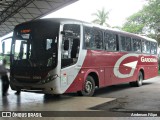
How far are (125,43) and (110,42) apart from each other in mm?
1751

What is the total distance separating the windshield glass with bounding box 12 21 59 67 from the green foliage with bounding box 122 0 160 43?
26.3 m

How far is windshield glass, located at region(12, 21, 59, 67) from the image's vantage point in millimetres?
9711

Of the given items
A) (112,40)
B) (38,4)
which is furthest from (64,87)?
(38,4)

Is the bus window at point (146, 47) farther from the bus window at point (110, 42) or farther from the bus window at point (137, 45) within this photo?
the bus window at point (110, 42)

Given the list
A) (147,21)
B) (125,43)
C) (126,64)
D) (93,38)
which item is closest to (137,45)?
(125,43)

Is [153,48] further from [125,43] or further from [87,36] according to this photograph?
[87,36]

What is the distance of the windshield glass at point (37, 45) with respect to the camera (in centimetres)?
971

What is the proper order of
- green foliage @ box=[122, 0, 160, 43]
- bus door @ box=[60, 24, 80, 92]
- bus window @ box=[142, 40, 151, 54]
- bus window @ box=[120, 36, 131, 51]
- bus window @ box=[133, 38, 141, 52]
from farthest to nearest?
green foliage @ box=[122, 0, 160, 43] → bus window @ box=[142, 40, 151, 54] → bus window @ box=[133, 38, 141, 52] → bus window @ box=[120, 36, 131, 51] → bus door @ box=[60, 24, 80, 92]

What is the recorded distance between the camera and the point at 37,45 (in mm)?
9984

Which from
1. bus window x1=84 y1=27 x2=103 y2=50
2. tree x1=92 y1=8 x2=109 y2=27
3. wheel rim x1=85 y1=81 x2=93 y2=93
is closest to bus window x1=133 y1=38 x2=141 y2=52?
bus window x1=84 y1=27 x2=103 y2=50

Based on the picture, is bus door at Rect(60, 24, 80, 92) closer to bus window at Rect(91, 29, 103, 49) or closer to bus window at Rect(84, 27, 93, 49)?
bus window at Rect(84, 27, 93, 49)

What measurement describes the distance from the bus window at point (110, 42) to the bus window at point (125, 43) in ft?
2.64

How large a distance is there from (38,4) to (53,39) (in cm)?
1363

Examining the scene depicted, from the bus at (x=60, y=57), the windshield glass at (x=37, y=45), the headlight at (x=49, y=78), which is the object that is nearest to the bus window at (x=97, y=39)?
the bus at (x=60, y=57)
